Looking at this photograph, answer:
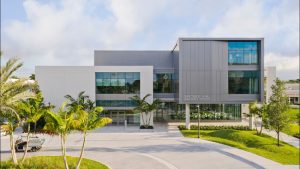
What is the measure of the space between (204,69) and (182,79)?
2.71 metres

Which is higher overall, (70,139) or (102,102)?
(102,102)

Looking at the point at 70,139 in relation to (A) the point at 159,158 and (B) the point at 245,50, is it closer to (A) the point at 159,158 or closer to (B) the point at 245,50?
(A) the point at 159,158

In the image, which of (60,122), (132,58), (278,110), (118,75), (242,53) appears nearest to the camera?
(60,122)

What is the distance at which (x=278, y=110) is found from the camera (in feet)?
79.4

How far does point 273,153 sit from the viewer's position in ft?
72.3

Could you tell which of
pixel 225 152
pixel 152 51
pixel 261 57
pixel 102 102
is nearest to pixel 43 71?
pixel 102 102

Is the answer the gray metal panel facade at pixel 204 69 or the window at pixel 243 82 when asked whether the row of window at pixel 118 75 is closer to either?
the gray metal panel facade at pixel 204 69

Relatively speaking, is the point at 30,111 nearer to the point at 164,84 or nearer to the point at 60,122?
the point at 60,122

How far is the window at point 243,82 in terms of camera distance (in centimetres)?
3162

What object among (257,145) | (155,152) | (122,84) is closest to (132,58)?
(122,84)

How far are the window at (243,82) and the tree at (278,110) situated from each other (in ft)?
23.5

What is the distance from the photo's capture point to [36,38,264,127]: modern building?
1210 inches

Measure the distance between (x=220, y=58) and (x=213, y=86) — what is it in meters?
3.26

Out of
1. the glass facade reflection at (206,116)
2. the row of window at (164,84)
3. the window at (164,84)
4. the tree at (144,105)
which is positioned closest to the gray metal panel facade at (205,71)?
the row of window at (164,84)
